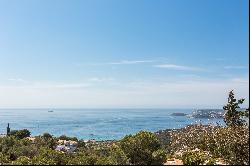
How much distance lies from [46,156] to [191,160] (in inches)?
424

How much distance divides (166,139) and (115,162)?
5043 cm

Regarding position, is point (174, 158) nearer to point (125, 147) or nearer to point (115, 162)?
point (125, 147)

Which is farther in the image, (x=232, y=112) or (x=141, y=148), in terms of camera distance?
(x=232, y=112)

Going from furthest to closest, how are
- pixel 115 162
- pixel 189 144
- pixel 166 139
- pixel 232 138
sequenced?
pixel 166 139
pixel 189 144
pixel 232 138
pixel 115 162

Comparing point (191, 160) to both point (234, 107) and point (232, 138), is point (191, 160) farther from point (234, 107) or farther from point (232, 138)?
point (234, 107)

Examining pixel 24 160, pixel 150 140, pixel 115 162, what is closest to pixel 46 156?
pixel 24 160

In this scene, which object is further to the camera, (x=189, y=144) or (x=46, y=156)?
(x=189, y=144)

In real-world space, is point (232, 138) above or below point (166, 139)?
above

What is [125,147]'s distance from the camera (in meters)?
28.7

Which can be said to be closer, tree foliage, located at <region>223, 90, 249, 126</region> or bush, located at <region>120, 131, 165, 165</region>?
bush, located at <region>120, 131, 165, 165</region>

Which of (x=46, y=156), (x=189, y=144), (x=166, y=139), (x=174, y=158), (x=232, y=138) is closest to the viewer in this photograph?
(x=46, y=156)

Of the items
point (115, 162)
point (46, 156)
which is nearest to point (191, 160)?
point (115, 162)

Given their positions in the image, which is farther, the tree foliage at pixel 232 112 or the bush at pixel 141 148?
the tree foliage at pixel 232 112

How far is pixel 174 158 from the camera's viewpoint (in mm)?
35406
